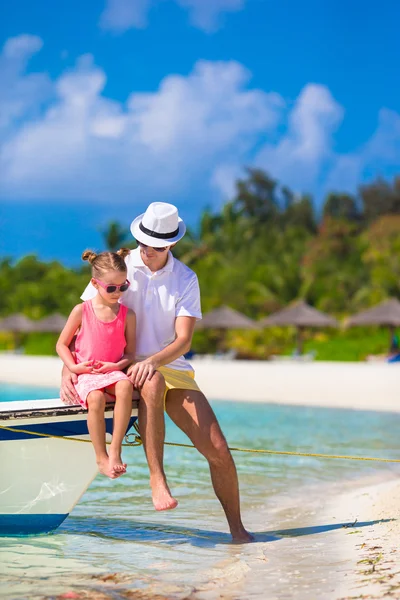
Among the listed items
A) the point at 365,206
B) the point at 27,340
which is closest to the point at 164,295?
the point at 27,340

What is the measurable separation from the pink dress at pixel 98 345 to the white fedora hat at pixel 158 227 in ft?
1.23

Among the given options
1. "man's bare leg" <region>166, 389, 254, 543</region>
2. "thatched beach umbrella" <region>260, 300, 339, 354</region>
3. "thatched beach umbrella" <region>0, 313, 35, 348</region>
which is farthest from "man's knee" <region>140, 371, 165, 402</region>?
"thatched beach umbrella" <region>0, 313, 35, 348</region>

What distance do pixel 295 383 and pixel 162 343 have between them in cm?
1395

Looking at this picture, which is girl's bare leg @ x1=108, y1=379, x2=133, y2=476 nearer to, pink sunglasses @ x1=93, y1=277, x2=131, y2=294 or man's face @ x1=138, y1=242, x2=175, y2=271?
pink sunglasses @ x1=93, y1=277, x2=131, y2=294

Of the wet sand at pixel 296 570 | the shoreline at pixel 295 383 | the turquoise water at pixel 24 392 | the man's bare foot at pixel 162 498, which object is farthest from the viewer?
the turquoise water at pixel 24 392

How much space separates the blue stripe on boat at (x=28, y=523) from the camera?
480cm

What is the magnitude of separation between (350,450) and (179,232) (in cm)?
547

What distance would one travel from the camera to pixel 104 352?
14.2 ft

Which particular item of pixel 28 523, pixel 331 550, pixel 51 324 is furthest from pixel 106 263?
pixel 51 324

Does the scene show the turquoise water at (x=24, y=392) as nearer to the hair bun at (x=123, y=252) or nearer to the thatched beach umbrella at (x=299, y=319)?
the thatched beach umbrella at (x=299, y=319)

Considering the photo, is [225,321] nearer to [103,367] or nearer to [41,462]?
[41,462]

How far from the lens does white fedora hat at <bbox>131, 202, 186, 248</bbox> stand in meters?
4.39

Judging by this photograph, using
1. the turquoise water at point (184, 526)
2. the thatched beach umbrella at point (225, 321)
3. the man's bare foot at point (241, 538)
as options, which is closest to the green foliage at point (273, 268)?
the thatched beach umbrella at point (225, 321)

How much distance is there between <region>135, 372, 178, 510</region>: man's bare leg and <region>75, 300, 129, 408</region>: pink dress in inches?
6.0
